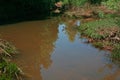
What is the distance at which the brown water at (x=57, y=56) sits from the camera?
1024cm

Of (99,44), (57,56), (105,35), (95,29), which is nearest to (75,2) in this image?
(95,29)

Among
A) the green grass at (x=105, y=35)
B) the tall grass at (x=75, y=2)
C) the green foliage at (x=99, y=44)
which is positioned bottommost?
the tall grass at (x=75, y=2)

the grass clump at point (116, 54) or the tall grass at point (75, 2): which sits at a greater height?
the grass clump at point (116, 54)

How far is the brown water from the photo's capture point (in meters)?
10.2

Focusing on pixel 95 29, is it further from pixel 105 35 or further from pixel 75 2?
pixel 75 2

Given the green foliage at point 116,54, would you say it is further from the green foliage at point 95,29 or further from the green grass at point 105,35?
the green foliage at point 95,29

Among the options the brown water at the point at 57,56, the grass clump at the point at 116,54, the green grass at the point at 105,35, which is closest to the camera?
the brown water at the point at 57,56

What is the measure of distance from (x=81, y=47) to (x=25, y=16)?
12207 millimetres

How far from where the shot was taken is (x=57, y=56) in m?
12.8

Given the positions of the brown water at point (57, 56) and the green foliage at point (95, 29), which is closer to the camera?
the brown water at point (57, 56)

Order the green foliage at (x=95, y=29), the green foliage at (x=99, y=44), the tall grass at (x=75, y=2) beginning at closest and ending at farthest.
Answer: the green foliage at (x=99, y=44), the green foliage at (x=95, y=29), the tall grass at (x=75, y=2)

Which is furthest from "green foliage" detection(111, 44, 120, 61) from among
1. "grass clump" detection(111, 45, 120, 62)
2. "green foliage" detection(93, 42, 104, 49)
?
"green foliage" detection(93, 42, 104, 49)

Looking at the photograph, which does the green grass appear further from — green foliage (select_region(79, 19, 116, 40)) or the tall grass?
the tall grass

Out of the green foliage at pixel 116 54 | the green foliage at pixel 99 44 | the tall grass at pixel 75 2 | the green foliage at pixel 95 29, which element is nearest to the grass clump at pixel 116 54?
the green foliage at pixel 116 54
